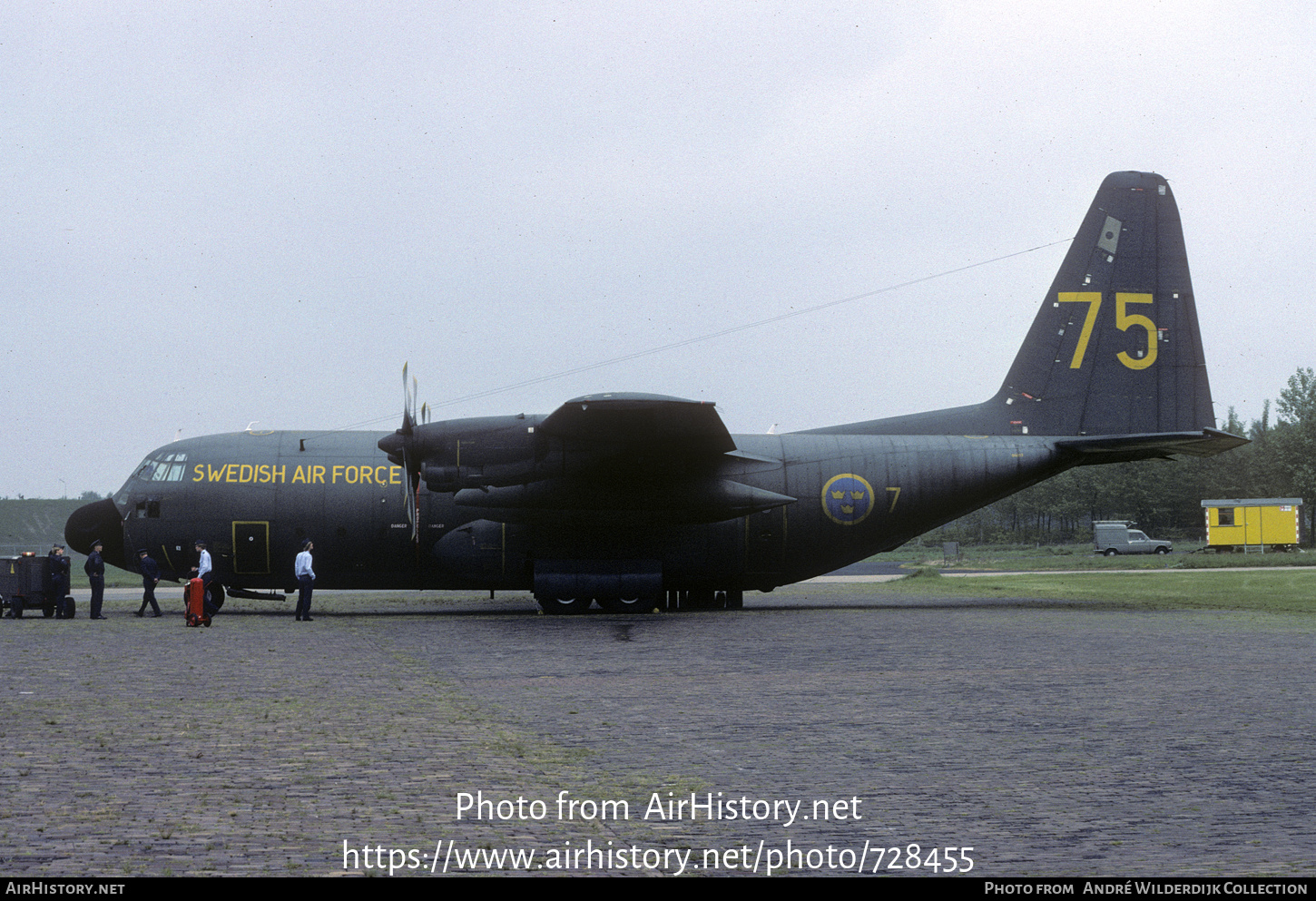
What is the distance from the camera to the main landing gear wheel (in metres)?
23.5

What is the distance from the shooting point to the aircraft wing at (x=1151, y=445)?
2391 cm

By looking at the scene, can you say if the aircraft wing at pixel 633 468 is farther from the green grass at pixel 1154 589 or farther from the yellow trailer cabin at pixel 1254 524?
the yellow trailer cabin at pixel 1254 524

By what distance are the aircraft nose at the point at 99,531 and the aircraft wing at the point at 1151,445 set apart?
858 inches

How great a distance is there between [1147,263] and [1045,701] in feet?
57.6

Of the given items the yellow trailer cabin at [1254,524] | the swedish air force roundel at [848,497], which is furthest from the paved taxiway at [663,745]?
the yellow trailer cabin at [1254,524]

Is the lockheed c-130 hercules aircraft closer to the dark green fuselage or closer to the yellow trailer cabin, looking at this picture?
the dark green fuselage

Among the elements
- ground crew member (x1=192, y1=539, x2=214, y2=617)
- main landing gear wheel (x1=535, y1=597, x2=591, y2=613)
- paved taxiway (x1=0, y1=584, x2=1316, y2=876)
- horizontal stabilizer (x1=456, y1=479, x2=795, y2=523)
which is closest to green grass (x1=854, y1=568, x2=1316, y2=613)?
paved taxiway (x1=0, y1=584, x2=1316, y2=876)

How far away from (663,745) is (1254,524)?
5925cm

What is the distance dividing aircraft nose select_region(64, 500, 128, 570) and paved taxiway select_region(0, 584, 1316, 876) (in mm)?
6866

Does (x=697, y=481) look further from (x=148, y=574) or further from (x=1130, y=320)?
(x=148, y=574)

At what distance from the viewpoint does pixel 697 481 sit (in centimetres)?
2303

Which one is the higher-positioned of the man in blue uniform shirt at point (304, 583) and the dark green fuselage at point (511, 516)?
the dark green fuselage at point (511, 516)

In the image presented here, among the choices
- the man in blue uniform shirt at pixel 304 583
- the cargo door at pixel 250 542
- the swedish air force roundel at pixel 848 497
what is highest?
the swedish air force roundel at pixel 848 497
